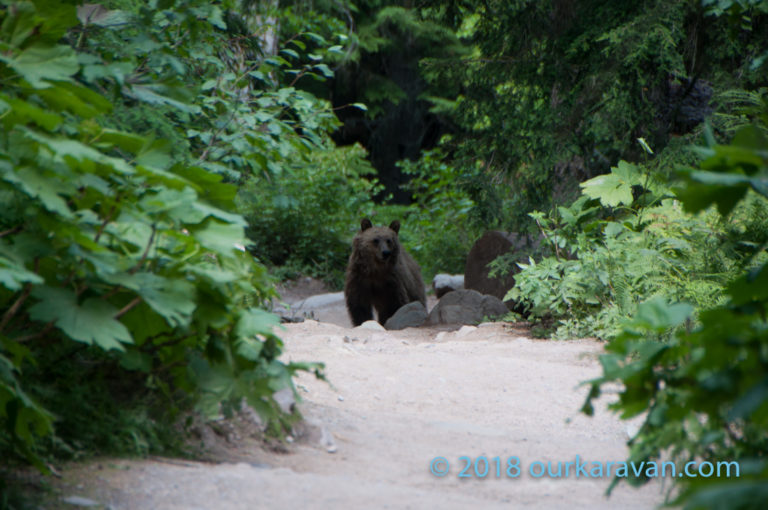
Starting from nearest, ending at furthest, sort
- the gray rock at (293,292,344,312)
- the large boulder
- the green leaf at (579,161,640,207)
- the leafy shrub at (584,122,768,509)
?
the leafy shrub at (584,122,768,509), the green leaf at (579,161,640,207), the large boulder, the gray rock at (293,292,344,312)

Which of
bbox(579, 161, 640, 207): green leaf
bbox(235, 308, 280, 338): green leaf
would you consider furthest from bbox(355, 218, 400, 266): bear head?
bbox(235, 308, 280, 338): green leaf

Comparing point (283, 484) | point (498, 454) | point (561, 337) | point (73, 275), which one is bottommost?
point (561, 337)

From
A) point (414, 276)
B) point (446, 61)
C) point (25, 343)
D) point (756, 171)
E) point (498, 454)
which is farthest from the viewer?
point (414, 276)

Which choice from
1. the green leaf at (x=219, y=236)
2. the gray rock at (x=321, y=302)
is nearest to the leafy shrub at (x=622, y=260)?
the green leaf at (x=219, y=236)

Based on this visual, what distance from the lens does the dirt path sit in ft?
7.34

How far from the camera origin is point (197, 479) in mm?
2277

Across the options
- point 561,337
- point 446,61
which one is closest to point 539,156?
point 446,61

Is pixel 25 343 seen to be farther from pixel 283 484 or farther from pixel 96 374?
pixel 283 484

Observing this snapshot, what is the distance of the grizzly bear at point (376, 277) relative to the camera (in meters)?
9.58

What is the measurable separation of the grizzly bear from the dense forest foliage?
1.49m

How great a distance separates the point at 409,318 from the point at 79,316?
6923 mm

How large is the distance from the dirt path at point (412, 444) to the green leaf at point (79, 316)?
→ 51 centimetres

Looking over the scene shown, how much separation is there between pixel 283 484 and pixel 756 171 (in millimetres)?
1646

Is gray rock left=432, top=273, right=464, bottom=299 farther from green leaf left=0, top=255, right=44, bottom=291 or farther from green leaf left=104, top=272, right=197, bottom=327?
→ green leaf left=0, top=255, right=44, bottom=291
